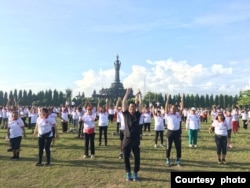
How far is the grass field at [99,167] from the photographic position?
35.7 feet

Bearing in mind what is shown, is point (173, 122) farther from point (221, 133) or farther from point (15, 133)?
point (15, 133)

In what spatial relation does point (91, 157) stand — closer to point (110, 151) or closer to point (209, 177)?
point (110, 151)

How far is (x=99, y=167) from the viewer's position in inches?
506

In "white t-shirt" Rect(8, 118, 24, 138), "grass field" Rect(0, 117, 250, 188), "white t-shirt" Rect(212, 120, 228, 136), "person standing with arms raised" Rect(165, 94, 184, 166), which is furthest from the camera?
"white t-shirt" Rect(8, 118, 24, 138)

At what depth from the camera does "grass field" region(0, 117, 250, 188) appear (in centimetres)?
1088

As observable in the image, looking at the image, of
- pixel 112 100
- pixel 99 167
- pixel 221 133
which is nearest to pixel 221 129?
pixel 221 133

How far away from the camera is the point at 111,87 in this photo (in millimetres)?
109562

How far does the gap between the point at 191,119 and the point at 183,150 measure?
1.86 metres

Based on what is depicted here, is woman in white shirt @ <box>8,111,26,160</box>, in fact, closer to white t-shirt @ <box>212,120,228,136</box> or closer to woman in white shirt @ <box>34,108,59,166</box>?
woman in white shirt @ <box>34,108,59,166</box>

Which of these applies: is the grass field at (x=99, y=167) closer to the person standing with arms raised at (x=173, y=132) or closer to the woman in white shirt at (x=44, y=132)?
the person standing with arms raised at (x=173, y=132)

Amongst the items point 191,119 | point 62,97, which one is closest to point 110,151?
point 191,119

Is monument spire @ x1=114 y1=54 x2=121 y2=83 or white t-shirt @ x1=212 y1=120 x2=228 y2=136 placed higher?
monument spire @ x1=114 y1=54 x2=121 y2=83

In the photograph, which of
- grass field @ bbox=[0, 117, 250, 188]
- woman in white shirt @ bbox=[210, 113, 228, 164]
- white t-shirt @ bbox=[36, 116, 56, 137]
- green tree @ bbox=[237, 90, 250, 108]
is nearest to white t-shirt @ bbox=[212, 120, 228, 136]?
woman in white shirt @ bbox=[210, 113, 228, 164]

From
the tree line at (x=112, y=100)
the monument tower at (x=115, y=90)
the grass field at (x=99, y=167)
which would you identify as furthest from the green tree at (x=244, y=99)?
the grass field at (x=99, y=167)
